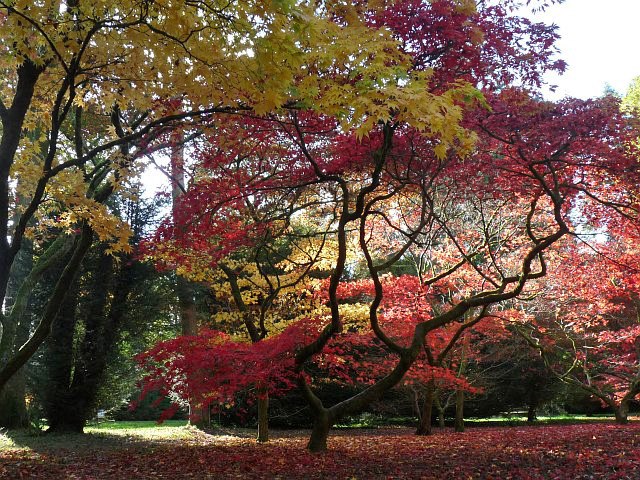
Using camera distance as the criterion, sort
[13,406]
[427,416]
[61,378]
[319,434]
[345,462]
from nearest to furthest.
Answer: [345,462]
[319,434]
[427,416]
[13,406]
[61,378]

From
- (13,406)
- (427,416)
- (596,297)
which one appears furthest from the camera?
(13,406)

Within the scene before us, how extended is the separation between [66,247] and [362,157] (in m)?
7.46

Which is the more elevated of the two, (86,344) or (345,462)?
(86,344)

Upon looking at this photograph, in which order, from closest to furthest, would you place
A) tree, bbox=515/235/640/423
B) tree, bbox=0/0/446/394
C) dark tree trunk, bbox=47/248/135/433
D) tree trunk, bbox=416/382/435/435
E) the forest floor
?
1. tree, bbox=0/0/446/394
2. the forest floor
3. tree trunk, bbox=416/382/435/435
4. tree, bbox=515/235/640/423
5. dark tree trunk, bbox=47/248/135/433

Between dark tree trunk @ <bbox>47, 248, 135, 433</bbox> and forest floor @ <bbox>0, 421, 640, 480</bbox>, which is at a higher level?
dark tree trunk @ <bbox>47, 248, 135, 433</bbox>

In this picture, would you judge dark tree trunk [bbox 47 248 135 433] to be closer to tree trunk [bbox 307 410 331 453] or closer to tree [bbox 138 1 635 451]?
tree [bbox 138 1 635 451]

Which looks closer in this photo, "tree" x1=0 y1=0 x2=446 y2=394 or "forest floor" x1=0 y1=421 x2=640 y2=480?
"tree" x1=0 y1=0 x2=446 y2=394

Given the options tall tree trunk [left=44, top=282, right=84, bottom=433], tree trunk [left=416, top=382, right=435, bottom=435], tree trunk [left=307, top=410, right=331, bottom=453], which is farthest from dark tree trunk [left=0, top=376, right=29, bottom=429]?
tree trunk [left=416, top=382, right=435, bottom=435]

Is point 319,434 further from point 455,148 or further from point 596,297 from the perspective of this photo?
point 596,297

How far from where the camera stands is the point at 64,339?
40.5ft

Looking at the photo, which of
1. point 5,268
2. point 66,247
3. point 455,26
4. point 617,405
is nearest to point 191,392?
point 5,268

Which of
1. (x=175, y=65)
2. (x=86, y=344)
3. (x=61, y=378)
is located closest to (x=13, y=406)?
(x=61, y=378)

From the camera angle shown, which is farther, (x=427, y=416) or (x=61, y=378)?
(x=61, y=378)

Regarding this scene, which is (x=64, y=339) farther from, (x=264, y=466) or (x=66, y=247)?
(x=264, y=466)
